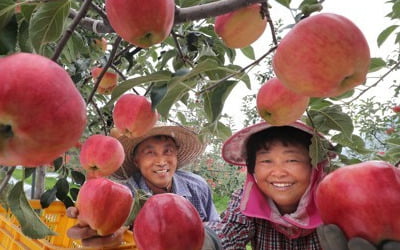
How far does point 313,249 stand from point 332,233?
86 cm

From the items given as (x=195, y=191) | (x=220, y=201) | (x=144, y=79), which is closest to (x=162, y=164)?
(x=195, y=191)

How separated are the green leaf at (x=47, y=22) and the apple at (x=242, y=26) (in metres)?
0.39

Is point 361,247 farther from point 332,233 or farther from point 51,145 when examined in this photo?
point 51,145

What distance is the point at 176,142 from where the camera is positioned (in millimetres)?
2578

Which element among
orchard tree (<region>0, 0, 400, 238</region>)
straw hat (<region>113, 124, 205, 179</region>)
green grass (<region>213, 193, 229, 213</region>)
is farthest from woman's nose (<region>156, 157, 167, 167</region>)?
green grass (<region>213, 193, 229, 213</region>)

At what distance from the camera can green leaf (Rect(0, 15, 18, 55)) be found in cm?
57

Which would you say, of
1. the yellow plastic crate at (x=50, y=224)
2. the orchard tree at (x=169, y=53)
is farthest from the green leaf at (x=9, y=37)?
the yellow plastic crate at (x=50, y=224)

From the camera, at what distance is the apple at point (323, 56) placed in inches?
24.9

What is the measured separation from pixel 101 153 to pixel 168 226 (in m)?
0.50

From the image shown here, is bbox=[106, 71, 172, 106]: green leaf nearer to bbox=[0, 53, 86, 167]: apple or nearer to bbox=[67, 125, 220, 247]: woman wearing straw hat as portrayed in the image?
bbox=[0, 53, 86, 167]: apple

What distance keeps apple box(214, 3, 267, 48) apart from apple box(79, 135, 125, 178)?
0.54 m

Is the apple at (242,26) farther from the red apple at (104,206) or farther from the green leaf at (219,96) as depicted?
the red apple at (104,206)

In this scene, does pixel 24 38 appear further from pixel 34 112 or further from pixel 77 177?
pixel 77 177

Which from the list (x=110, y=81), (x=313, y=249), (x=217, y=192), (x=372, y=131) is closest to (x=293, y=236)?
(x=313, y=249)
